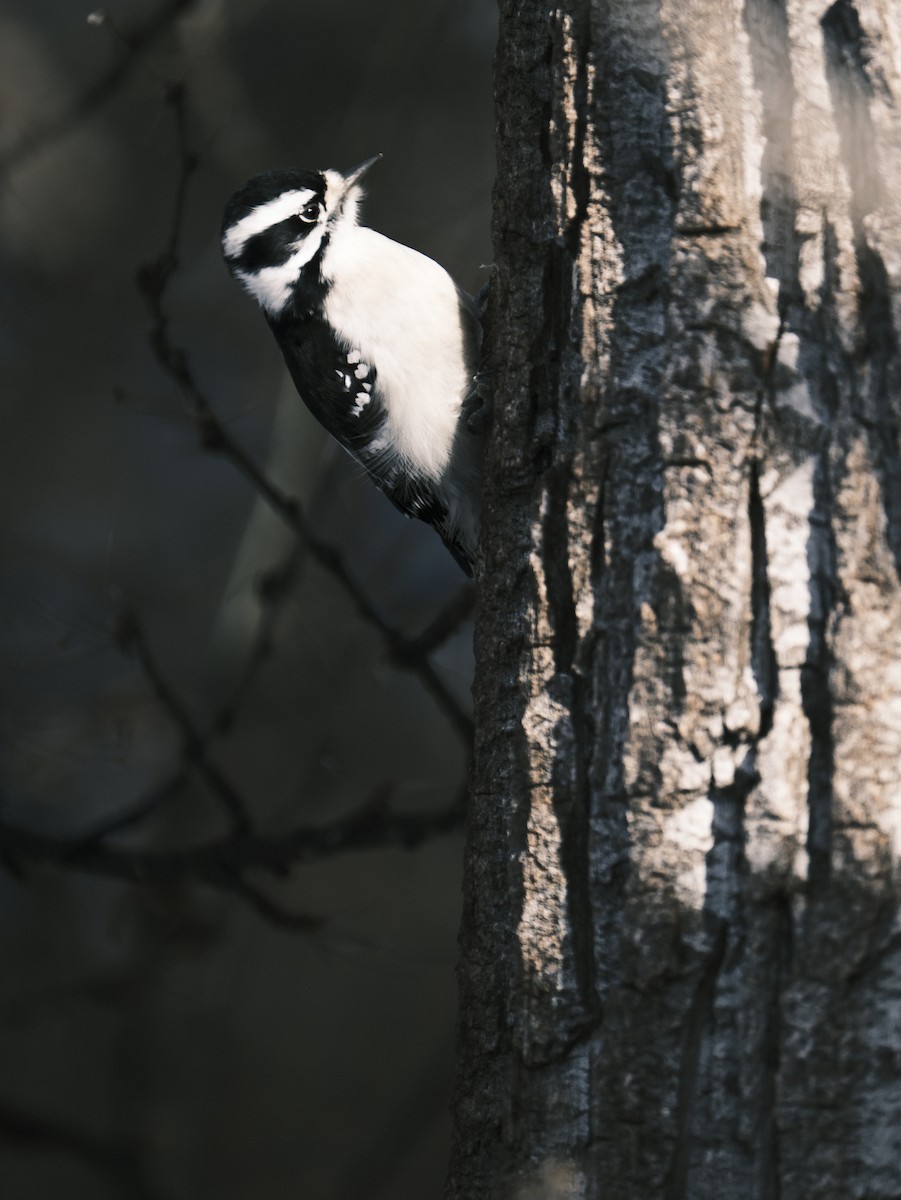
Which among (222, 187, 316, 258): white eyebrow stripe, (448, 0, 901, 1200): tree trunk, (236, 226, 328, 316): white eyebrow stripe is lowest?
(448, 0, 901, 1200): tree trunk

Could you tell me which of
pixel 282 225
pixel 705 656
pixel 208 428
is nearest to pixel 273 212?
pixel 282 225

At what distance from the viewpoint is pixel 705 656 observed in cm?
131

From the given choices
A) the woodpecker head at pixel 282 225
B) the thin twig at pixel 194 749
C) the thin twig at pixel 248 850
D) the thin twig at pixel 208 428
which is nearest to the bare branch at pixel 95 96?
the woodpecker head at pixel 282 225

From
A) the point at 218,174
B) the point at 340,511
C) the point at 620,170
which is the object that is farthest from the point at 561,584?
the point at 218,174

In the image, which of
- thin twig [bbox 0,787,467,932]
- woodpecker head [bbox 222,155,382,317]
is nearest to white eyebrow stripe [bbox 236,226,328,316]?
woodpecker head [bbox 222,155,382,317]

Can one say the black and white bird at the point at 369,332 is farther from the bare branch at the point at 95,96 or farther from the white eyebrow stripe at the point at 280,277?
the bare branch at the point at 95,96

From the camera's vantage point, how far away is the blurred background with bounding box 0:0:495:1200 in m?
4.29

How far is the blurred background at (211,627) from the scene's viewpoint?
4289 millimetres

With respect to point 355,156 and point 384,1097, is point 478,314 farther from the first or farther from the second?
point 384,1097

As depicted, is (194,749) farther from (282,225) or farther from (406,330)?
(282,225)

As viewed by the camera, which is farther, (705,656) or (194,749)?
(194,749)

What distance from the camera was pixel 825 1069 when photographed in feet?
3.99

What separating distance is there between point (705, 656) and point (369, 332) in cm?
171

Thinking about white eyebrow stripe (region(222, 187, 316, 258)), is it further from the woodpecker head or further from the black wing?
the black wing
